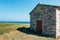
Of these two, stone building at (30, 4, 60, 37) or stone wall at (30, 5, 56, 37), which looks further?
stone wall at (30, 5, 56, 37)

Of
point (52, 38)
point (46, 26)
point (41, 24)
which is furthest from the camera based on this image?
point (41, 24)

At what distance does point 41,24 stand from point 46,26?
1.43 metres

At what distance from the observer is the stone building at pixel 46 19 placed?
17017 millimetres

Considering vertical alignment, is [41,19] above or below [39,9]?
below

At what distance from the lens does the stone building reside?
17.0 m

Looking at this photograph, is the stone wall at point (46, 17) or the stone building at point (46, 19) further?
the stone wall at point (46, 17)

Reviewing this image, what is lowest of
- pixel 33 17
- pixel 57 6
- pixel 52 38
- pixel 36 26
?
pixel 52 38

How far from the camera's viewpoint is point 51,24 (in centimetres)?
1764

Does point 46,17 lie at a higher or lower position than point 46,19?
higher

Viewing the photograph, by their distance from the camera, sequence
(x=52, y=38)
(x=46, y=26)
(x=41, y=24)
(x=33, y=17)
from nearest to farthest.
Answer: (x=52, y=38) < (x=46, y=26) < (x=41, y=24) < (x=33, y=17)

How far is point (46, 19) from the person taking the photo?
60.4 feet

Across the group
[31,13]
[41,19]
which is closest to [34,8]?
[31,13]

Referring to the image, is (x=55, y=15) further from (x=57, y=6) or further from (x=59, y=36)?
(x=59, y=36)

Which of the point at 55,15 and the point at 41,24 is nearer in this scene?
the point at 55,15
